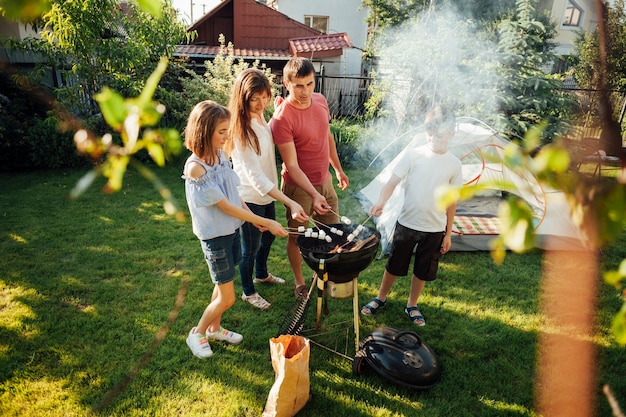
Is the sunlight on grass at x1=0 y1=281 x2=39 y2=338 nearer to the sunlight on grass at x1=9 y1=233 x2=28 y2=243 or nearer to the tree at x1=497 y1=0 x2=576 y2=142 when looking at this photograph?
the sunlight on grass at x1=9 y1=233 x2=28 y2=243

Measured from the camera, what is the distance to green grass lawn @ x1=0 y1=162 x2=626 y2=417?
2.47m

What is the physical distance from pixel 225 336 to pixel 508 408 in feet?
6.43

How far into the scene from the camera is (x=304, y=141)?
9.65 ft

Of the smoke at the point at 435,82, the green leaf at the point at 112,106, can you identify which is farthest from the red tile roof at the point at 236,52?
the green leaf at the point at 112,106

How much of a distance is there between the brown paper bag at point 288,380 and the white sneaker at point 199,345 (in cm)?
64

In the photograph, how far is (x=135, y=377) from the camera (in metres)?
2.59

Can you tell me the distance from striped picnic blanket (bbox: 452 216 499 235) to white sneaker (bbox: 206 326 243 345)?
8.93ft

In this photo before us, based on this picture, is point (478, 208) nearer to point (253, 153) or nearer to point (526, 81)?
point (526, 81)

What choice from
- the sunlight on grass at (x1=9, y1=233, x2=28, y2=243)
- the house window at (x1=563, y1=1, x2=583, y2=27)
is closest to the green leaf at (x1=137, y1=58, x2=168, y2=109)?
the sunlight on grass at (x1=9, y1=233, x2=28, y2=243)

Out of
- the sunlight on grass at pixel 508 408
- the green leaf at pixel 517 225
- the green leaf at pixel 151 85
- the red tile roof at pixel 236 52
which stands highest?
the red tile roof at pixel 236 52

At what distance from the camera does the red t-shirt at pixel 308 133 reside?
2.85 metres

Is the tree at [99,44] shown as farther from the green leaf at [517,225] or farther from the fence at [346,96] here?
the green leaf at [517,225]

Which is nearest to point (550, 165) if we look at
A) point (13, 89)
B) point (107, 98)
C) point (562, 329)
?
point (107, 98)

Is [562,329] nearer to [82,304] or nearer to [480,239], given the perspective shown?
[480,239]
